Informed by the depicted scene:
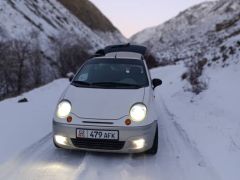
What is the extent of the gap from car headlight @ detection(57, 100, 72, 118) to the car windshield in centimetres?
77

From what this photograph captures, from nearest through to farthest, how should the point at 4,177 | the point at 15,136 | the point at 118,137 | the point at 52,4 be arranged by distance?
the point at 4,177, the point at 118,137, the point at 15,136, the point at 52,4

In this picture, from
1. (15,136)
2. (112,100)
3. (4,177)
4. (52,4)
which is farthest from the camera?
(52,4)

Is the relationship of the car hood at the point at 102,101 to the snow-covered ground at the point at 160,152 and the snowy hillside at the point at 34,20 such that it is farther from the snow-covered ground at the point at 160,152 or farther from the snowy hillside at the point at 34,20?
the snowy hillside at the point at 34,20

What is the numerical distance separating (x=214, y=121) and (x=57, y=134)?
3.86 m

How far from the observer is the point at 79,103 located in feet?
20.3

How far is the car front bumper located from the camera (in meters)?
5.84

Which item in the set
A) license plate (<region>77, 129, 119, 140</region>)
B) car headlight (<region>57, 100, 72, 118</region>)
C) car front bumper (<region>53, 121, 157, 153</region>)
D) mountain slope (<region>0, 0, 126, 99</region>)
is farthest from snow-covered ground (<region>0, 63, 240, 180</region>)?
mountain slope (<region>0, 0, 126, 99</region>)

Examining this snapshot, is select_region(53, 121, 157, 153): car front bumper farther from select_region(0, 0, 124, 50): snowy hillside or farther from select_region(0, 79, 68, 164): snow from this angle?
select_region(0, 0, 124, 50): snowy hillside

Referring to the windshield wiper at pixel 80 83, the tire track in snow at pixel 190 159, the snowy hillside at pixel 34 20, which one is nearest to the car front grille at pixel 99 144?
the tire track in snow at pixel 190 159

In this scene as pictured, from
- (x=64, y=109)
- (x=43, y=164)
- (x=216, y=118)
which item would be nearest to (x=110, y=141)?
(x=64, y=109)

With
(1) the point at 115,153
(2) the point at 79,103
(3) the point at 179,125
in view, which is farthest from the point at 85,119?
(3) the point at 179,125

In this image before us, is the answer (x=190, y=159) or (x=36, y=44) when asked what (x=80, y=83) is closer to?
(x=190, y=159)

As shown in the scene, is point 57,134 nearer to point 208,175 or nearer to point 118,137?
point 118,137

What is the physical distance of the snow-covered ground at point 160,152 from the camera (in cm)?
551
